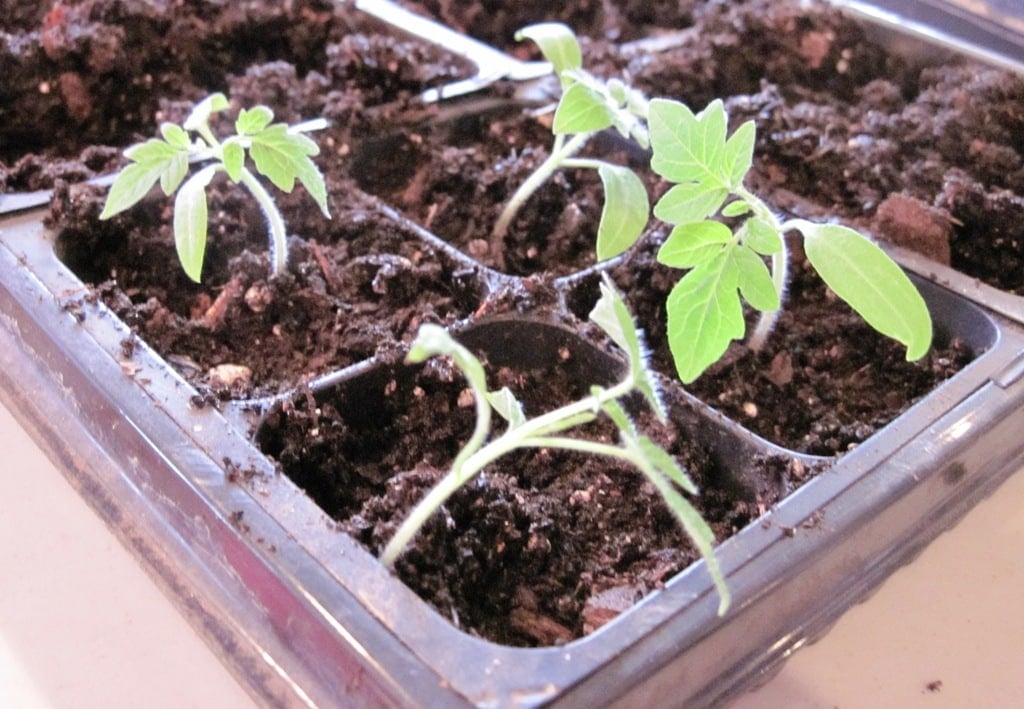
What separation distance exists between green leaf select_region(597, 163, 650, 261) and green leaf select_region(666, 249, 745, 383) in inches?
5.7

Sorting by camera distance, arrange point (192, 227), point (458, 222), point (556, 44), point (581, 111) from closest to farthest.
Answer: point (192, 227), point (581, 111), point (556, 44), point (458, 222)

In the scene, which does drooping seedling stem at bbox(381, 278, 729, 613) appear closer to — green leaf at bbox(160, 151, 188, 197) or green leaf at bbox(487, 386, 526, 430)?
green leaf at bbox(487, 386, 526, 430)

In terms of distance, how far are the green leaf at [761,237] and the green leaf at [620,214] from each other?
12 cm

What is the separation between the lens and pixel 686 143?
66 centimetres

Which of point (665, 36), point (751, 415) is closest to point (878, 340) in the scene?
point (751, 415)

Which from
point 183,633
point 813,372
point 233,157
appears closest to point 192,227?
point 233,157

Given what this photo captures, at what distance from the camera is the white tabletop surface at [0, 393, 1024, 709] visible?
2.14ft

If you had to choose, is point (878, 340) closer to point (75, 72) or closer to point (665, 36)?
point (665, 36)

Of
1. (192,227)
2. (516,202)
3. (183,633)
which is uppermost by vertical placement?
(192,227)

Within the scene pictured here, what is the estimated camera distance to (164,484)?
25.5 inches

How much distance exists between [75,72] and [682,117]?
2.69 feet

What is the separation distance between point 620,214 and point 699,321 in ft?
0.58

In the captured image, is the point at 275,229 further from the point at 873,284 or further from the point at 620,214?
the point at 873,284

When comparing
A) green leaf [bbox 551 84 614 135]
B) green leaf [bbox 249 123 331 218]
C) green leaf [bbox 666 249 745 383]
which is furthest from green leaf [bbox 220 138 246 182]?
green leaf [bbox 666 249 745 383]
